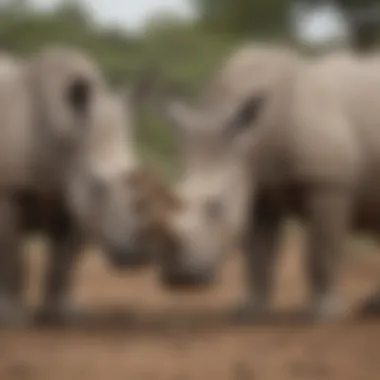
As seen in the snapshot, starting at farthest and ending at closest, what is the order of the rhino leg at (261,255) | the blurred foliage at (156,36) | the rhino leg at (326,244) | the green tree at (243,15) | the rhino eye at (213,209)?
the green tree at (243,15), the blurred foliage at (156,36), the rhino leg at (261,255), the rhino leg at (326,244), the rhino eye at (213,209)

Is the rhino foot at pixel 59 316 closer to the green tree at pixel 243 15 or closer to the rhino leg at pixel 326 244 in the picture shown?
the rhino leg at pixel 326 244

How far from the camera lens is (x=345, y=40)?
499 cm

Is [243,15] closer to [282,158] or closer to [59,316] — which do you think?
[282,158]

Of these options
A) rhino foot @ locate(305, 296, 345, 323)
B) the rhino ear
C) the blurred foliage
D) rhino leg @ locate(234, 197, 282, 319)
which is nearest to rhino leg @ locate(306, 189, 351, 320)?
rhino foot @ locate(305, 296, 345, 323)

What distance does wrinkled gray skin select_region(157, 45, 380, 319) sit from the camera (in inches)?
172

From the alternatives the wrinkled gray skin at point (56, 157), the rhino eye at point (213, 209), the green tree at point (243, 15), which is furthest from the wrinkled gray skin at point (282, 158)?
the green tree at point (243, 15)

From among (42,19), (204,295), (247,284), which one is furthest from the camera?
(42,19)

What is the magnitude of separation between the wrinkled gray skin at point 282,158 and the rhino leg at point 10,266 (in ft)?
1.92

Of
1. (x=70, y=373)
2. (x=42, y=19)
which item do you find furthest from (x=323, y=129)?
(x=42, y=19)

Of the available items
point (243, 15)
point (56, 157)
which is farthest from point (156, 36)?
point (56, 157)

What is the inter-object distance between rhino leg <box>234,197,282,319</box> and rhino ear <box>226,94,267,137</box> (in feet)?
1.10

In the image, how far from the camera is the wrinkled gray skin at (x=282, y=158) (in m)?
4.37

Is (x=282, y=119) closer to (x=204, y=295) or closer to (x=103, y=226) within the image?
(x=103, y=226)

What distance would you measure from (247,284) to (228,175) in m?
0.51
